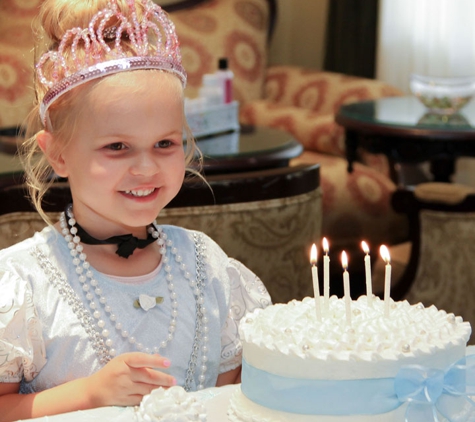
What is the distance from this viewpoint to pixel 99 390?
1.14 meters

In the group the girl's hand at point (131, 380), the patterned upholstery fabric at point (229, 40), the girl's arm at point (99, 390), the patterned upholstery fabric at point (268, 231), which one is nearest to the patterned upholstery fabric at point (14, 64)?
the patterned upholstery fabric at point (229, 40)

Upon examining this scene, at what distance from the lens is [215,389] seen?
1097mm

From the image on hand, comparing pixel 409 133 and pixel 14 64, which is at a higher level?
pixel 14 64

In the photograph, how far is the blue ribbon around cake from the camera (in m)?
0.91

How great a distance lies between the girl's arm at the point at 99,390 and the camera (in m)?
1.08

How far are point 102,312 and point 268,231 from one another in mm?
915

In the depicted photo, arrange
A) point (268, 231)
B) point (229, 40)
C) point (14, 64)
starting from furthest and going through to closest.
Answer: point (229, 40) → point (14, 64) → point (268, 231)

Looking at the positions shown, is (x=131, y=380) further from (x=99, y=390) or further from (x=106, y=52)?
(x=106, y=52)

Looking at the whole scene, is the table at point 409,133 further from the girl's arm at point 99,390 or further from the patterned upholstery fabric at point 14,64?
the girl's arm at point 99,390

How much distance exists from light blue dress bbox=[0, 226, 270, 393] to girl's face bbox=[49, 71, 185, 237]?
118 mm

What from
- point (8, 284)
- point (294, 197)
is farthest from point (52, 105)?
point (294, 197)

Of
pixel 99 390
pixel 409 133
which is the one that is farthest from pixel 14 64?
pixel 99 390

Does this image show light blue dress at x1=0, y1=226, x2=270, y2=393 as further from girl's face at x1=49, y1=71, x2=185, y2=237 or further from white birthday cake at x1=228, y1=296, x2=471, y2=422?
white birthday cake at x1=228, y1=296, x2=471, y2=422

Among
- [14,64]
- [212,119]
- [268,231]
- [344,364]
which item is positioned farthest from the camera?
[14,64]
